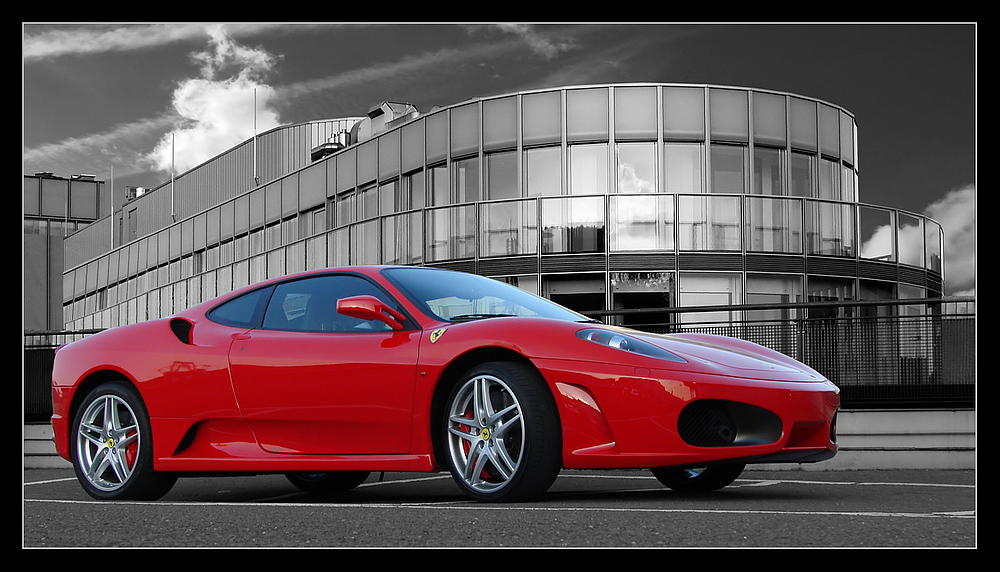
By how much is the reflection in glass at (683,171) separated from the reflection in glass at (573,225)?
4.85 feet

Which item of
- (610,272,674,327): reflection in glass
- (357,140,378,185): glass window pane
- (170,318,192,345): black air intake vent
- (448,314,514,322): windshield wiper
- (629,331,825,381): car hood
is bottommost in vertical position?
(629,331,825,381): car hood

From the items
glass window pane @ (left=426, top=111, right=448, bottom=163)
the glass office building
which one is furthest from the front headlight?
glass window pane @ (left=426, top=111, right=448, bottom=163)

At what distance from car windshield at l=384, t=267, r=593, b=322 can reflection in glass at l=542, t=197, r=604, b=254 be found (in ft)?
46.6

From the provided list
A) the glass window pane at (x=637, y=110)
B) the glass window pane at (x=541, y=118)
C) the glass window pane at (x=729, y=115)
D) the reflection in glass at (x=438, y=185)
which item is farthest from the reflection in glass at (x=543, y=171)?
the glass window pane at (x=729, y=115)

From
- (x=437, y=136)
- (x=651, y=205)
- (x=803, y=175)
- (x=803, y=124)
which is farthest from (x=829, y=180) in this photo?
(x=437, y=136)

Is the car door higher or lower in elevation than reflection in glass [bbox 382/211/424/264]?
lower

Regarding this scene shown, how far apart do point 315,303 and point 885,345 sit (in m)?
6.12

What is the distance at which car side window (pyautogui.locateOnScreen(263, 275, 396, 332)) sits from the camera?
19.5ft

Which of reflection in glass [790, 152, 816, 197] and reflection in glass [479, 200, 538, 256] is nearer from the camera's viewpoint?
reflection in glass [479, 200, 538, 256]

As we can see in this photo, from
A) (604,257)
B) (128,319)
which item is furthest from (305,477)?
(128,319)

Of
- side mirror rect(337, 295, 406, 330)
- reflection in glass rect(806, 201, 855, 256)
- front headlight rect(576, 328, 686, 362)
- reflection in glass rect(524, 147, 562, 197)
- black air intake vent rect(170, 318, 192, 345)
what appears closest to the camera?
front headlight rect(576, 328, 686, 362)

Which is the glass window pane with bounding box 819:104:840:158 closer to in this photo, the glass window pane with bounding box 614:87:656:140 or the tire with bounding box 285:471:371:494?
the glass window pane with bounding box 614:87:656:140

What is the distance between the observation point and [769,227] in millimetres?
20578
